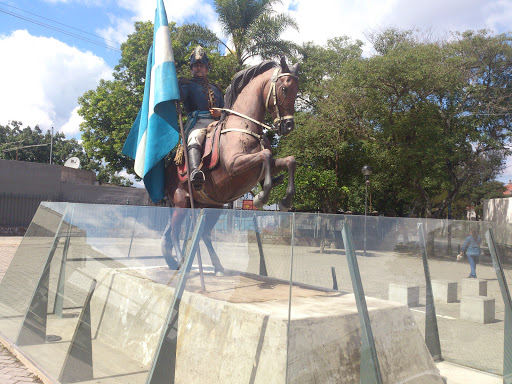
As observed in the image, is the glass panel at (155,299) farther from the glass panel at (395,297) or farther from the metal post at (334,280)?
the metal post at (334,280)

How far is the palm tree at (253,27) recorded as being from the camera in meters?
21.7

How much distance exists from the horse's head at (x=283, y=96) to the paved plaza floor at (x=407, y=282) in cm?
184

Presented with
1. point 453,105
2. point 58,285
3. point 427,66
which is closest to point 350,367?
point 58,285

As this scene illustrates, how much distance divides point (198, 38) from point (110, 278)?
1965 cm

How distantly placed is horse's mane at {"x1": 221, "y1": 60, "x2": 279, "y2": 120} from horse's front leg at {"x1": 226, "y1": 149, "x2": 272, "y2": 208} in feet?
3.05

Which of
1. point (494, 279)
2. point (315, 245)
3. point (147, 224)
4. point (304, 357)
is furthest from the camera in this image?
point (494, 279)

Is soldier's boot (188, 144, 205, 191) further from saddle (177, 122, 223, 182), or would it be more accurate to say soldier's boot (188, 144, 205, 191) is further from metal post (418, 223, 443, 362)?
metal post (418, 223, 443, 362)

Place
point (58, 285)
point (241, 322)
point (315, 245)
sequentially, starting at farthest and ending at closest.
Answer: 1. point (58, 285)
2. point (315, 245)
3. point (241, 322)

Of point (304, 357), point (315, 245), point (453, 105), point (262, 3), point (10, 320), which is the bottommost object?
point (10, 320)

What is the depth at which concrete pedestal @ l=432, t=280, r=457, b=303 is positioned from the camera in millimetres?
5043

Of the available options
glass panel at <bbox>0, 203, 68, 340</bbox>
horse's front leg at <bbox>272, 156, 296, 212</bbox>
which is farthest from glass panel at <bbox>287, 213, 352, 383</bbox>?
glass panel at <bbox>0, 203, 68, 340</bbox>

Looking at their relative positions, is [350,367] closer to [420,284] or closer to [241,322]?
[241,322]

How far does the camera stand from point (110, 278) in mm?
4523

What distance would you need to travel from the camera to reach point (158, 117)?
19.3 feet
